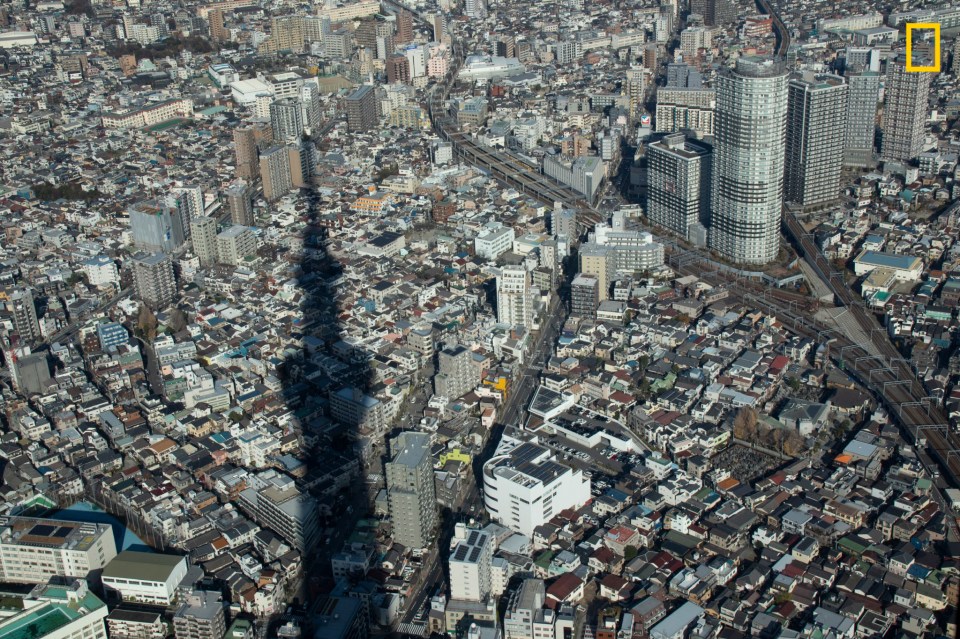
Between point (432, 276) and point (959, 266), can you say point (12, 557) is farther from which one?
point (959, 266)

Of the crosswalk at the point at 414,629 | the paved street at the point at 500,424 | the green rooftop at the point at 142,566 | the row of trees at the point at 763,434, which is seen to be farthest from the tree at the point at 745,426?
the green rooftop at the point at 142,566

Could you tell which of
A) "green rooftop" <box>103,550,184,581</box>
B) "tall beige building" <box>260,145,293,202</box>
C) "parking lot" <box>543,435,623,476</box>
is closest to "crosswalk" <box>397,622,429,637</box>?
"green rooftop" <box>103,550,184,581</box>

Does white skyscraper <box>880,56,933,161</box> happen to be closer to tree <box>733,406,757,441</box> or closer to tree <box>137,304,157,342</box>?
tree <box>733,406,757,441</box>

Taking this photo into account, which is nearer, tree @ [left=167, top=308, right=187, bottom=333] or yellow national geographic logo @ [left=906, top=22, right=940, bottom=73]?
tree @ [left=167, top=308, right=187, bottom=333]

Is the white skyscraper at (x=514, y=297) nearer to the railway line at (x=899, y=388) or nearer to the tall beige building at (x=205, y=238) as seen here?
the railway line at (x=899, y=388)

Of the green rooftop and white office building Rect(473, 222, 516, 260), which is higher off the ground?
white office building Rect(473, 222, 516, 260)

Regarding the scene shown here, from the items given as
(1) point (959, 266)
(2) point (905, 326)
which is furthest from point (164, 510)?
(1) point (959, 266)
